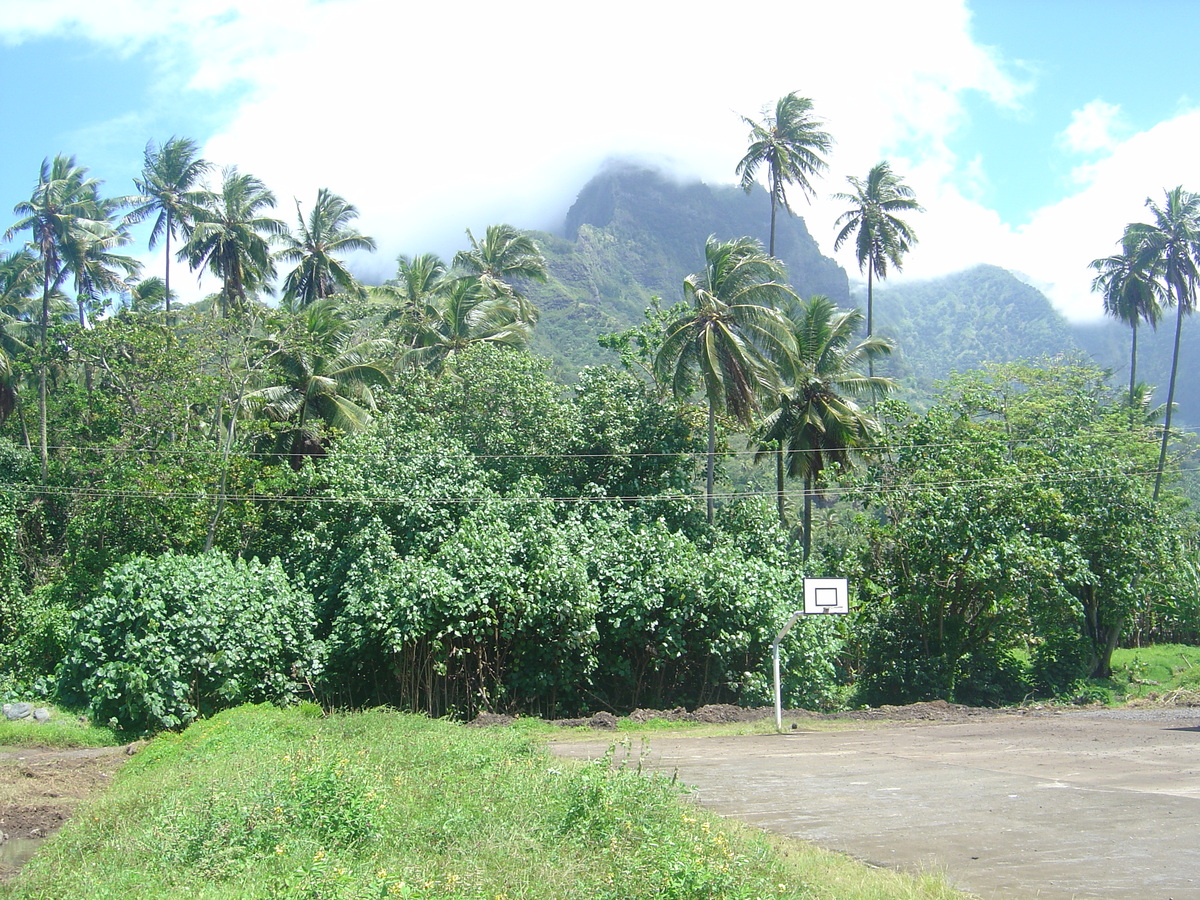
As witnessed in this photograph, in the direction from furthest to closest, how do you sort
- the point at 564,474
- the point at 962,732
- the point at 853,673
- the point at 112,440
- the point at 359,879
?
1. the point at 853,673
2. the point at 564,474
3. the point at 112,440
4. the point at 962,732
5. the point at 359,879

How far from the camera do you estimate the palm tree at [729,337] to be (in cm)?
2662

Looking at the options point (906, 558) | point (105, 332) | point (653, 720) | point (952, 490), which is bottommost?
point (653, 720)

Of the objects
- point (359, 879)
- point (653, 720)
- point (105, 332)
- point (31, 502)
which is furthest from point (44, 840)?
point (31, 502)

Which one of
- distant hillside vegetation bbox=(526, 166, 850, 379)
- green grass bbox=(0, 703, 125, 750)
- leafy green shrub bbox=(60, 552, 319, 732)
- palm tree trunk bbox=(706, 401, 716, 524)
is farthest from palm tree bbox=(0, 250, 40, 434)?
distant hillside vegetation bbox=(526, 166, 850, 379)

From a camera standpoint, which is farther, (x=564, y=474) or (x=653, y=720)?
(x=564, y=474)

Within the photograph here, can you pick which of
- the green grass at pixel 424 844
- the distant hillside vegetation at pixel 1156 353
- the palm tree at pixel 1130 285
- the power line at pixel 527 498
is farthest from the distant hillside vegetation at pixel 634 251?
the green grass at pixel 424 844

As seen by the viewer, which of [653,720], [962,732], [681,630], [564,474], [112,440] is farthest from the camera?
[564,474]

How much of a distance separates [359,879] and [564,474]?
855 inches

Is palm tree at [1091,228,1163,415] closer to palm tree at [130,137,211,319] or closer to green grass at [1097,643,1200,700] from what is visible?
green grass at [1097,643,1200,700]

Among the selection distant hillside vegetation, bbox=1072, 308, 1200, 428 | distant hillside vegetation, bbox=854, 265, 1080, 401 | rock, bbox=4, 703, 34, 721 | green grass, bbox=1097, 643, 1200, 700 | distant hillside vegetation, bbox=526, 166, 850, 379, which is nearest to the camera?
rock, bbox=4, 703, 34, 721

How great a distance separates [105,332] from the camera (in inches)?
1061

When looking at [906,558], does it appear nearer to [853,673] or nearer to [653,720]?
[853,673]

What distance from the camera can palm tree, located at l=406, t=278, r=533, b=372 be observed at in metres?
34.2

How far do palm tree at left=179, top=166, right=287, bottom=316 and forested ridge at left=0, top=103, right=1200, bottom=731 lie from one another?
0.53ft
